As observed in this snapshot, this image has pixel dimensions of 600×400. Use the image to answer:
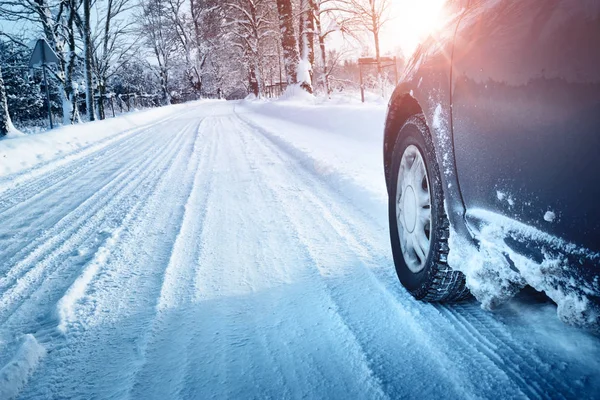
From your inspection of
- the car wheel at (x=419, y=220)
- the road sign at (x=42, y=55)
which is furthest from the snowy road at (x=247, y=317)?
the road sign at (x=42, y=55)

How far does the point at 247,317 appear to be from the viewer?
78.9 inches

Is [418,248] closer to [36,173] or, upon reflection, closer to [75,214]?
[75,214]

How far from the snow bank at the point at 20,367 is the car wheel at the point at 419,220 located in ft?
6.07

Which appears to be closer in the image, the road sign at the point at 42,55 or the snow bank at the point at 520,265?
the snow bank at the point at 520,265

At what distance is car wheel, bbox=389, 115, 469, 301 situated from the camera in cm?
175

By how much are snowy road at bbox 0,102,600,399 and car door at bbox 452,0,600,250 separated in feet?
2.18

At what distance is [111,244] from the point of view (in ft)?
10.1

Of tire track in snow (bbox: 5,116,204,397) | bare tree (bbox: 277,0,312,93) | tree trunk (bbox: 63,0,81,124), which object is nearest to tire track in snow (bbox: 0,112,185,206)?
tire track in snow (bbox: 5,116,204,397)

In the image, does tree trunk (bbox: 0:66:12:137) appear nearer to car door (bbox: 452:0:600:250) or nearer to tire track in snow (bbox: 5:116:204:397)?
tire track in snow (bbox: 5:116:204:397)

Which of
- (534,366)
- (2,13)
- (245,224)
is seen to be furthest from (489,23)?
(2,13)

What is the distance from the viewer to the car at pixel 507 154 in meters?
0.97

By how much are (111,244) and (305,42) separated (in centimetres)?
1544

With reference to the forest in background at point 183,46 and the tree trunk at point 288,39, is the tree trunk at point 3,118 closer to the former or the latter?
the forest in background at point 183,46

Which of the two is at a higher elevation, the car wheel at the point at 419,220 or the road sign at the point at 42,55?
the road sign at the point at 42,55
